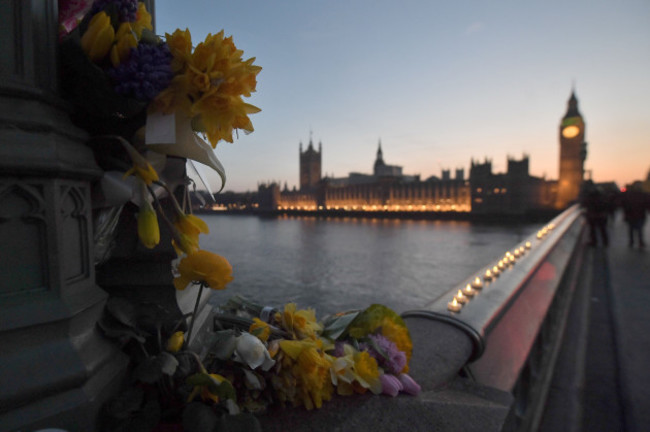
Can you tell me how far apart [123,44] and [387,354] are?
1046mm

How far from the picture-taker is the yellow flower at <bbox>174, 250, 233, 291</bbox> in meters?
0.74

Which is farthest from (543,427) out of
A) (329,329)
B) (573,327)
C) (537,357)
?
(573,327)

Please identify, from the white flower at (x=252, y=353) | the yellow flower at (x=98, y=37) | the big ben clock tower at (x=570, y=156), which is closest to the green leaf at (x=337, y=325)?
the white flower at (x=252, y=353)

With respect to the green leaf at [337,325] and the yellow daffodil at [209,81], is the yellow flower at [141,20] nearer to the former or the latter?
the yellow daffodil at [209,81]

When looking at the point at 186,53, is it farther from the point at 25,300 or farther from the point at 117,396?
the point at 117,396

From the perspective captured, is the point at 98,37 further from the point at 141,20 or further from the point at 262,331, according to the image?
the point at 262,331

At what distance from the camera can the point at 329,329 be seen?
3.82 ft

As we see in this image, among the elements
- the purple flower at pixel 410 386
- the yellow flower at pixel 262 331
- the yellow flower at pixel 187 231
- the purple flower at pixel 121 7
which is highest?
the purple flower at pixel 121 7

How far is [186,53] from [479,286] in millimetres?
1851

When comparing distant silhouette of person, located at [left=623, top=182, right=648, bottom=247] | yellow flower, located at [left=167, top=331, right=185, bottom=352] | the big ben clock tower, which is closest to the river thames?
distant silhouette of person, located at [left=623, top=182, right=648, bottom=247]

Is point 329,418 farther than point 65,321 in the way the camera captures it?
Yes

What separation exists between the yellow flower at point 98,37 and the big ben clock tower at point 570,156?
5335 centimetres

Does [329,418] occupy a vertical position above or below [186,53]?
below

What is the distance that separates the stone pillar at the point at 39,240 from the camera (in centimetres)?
60
